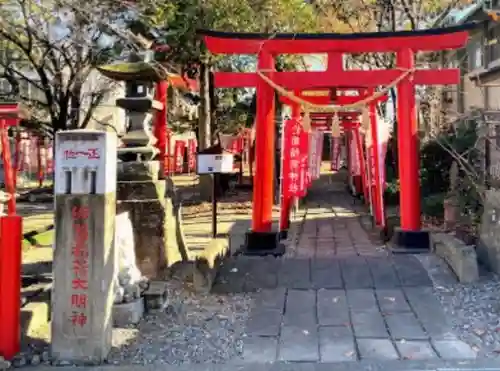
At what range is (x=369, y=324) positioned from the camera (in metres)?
6.55

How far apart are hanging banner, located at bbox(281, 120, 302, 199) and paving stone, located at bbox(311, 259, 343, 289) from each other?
3670mm

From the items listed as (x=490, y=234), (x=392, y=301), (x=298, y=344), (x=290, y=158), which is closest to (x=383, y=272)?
(x=392, y=301)

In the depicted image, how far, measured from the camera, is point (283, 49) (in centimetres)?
1066

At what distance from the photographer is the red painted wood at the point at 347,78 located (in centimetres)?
1074

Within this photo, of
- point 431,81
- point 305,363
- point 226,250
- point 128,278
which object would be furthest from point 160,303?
point 431,81

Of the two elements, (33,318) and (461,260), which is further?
(461,260)

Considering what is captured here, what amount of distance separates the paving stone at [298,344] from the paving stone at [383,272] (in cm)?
200

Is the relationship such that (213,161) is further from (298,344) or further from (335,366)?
(335,366)

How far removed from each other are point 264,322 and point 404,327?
156 centimetres

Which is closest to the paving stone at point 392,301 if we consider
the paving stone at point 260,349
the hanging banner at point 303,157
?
the paving stone at point 260,349

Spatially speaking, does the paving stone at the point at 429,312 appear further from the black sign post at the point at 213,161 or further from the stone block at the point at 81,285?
the black sign post at the point at 213,161

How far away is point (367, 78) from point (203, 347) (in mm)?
6551

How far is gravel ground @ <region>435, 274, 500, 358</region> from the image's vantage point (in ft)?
19.6

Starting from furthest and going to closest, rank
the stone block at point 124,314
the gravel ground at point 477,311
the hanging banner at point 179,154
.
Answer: the hanging banner at point 179,154, the stone block at point 124,314, the gravel ground at point 477,311
